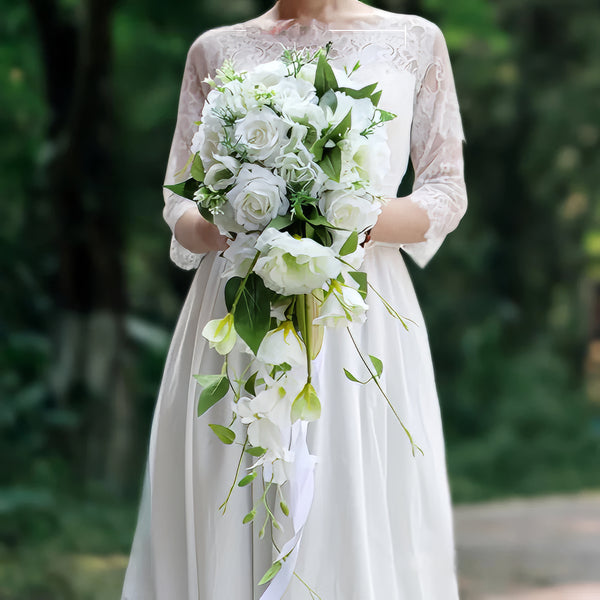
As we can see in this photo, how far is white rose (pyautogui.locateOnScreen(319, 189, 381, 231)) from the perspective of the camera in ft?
4.22

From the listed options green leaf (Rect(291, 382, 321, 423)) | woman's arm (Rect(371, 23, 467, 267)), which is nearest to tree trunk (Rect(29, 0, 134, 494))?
woman's arm (Rect(371, 23, 467, 267))

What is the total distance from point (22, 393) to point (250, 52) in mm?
4028

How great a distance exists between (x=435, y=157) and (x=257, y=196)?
1.73 feet

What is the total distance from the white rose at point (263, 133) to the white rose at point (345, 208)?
0.09m

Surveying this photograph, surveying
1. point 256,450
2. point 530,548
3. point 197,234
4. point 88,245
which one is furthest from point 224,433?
point 88,245

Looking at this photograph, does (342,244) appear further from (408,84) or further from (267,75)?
(408,84)

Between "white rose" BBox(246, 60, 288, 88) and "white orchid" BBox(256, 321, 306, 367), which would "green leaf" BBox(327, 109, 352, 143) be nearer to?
"white rose" BBox(246, 60, 288, 88)

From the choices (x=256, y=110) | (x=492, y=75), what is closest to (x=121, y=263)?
(x=492, y=75)

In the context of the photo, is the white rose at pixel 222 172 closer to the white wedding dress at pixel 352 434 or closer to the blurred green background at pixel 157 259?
the white wedding dress at pixel 352 434

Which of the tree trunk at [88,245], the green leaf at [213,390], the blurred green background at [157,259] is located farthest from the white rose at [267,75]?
the tree trunk at [88,245]

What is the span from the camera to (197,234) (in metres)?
1.63

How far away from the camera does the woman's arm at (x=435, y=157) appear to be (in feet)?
5.36

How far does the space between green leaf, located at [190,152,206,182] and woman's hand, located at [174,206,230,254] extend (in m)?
0.20

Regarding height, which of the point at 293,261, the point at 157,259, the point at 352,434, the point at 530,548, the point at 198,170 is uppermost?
the point at 198,170
